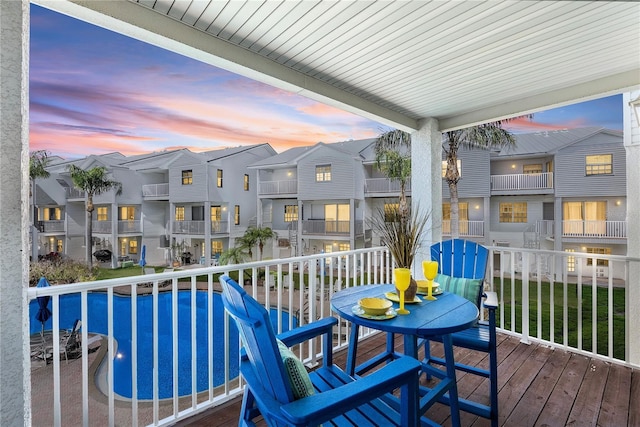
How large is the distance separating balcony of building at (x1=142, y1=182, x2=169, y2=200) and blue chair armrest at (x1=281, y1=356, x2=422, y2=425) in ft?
57.7

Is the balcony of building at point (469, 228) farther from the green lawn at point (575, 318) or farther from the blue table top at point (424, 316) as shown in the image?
the blue table top at point (424, 316)

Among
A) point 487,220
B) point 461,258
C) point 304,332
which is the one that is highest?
point 487,220

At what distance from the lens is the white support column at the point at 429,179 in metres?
4.16

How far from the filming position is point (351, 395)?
1.19 metres

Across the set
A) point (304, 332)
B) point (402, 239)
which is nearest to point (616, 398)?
point (402, 239)

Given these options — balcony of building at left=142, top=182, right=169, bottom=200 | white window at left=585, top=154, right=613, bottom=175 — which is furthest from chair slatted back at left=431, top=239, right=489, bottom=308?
balcony of building at left=142, top=182, right=169, bottom=200

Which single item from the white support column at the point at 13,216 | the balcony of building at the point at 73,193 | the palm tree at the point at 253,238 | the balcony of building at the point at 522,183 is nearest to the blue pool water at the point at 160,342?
the palm tree at the point at 253,238

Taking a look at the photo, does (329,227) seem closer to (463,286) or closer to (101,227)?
(101,227)

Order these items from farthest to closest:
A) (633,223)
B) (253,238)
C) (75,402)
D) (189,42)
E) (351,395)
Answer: (253,238)
(75,402)
(633,223)
(189,42)
(351,395)

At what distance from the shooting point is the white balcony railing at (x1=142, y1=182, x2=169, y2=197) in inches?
663

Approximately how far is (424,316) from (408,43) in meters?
1.96

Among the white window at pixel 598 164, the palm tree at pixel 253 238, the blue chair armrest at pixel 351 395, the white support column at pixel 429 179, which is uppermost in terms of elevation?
the white window at pixel 598 164

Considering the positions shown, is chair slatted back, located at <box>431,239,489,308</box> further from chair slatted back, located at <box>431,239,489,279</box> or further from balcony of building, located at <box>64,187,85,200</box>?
balcony of building, located at <box>64,187,85,200</box>

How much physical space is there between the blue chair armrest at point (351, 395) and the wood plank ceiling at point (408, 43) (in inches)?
80.2
